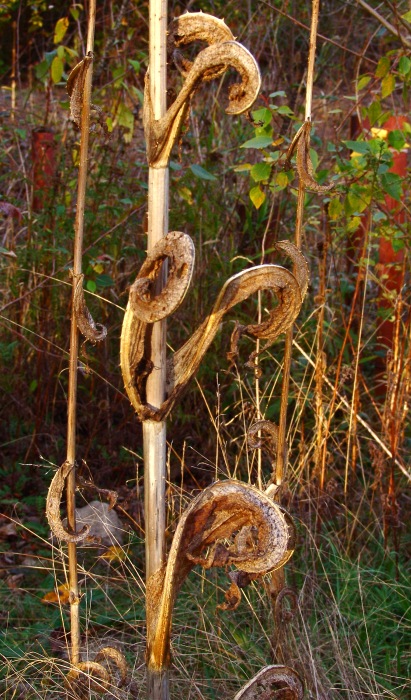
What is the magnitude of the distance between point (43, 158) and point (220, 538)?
2.52 metres

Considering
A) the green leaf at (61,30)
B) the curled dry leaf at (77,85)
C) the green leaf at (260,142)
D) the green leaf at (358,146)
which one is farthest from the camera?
the green leaf at (61,30)

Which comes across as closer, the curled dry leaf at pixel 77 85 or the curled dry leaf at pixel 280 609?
the curled dry leaf at pixel 77 85

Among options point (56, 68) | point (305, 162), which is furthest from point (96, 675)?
point (56, 68)

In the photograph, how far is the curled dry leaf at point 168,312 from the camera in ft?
3.84

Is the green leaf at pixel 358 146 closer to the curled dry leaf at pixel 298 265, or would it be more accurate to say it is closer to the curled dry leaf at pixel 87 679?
the curled dry leaf at pixel 298 265

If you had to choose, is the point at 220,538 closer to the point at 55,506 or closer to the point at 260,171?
the point at 55,506

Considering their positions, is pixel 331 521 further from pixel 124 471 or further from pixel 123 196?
pixel 123 196

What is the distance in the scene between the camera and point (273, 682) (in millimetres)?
1388

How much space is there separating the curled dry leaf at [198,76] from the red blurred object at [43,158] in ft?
7.40

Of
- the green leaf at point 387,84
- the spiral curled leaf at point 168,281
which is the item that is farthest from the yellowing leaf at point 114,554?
the green leaf at point 387,84

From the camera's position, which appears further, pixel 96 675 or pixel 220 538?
pixel 96 675

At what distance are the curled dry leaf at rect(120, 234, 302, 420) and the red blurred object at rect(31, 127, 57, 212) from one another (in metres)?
2.30

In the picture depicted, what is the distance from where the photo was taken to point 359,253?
3885mm

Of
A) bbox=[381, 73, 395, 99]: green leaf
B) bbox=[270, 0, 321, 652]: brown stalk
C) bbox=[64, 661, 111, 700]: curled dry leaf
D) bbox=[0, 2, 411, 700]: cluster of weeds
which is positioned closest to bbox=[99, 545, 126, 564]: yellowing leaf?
bbox=[0, 2, 411, 700]: cluster of weeds
